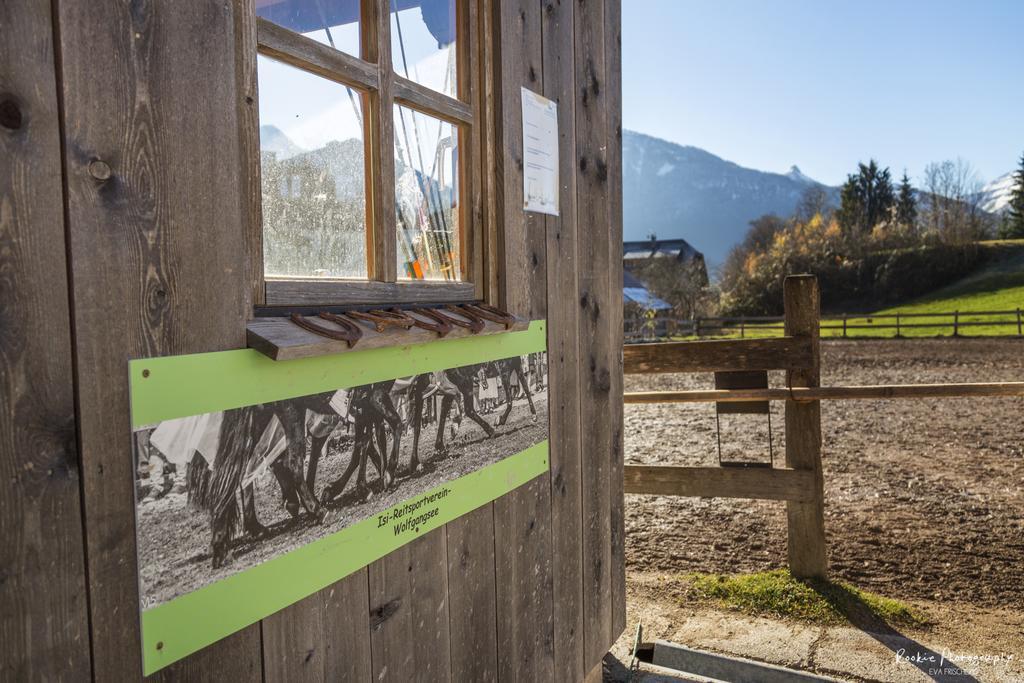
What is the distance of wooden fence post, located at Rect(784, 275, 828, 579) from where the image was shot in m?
3.81

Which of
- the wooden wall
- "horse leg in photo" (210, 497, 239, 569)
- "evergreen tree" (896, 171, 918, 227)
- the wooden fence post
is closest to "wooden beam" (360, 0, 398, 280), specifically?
the wooden wall

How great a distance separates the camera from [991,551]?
4.39m

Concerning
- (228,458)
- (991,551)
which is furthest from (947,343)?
(228,458)

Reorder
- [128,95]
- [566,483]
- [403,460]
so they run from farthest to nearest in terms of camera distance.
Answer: [566,483], [403,460], [128,95]

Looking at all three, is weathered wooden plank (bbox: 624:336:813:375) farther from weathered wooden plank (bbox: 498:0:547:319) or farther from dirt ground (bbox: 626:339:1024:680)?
weathered wooden plank (bbox: 498:0:547:319)

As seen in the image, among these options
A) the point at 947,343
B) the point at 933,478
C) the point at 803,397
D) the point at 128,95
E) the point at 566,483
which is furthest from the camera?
the point at 947,343

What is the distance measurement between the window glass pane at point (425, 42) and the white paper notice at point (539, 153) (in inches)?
11.3

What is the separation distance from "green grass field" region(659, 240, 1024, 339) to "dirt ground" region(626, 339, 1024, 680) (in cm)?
1673

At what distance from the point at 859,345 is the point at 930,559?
19.0 meters

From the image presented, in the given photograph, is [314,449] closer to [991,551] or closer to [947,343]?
[991,551]

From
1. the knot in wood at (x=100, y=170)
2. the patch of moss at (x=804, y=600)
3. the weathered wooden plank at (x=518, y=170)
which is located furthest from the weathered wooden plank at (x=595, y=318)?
the knot in wood at (x=100, y=170)

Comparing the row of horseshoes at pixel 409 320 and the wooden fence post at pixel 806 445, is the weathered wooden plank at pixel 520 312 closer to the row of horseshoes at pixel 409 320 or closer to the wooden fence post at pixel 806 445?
the row of horseshoes at pixel 409 320

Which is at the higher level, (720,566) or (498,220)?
(498,220)

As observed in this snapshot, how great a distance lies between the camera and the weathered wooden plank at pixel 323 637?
124 centimetres
